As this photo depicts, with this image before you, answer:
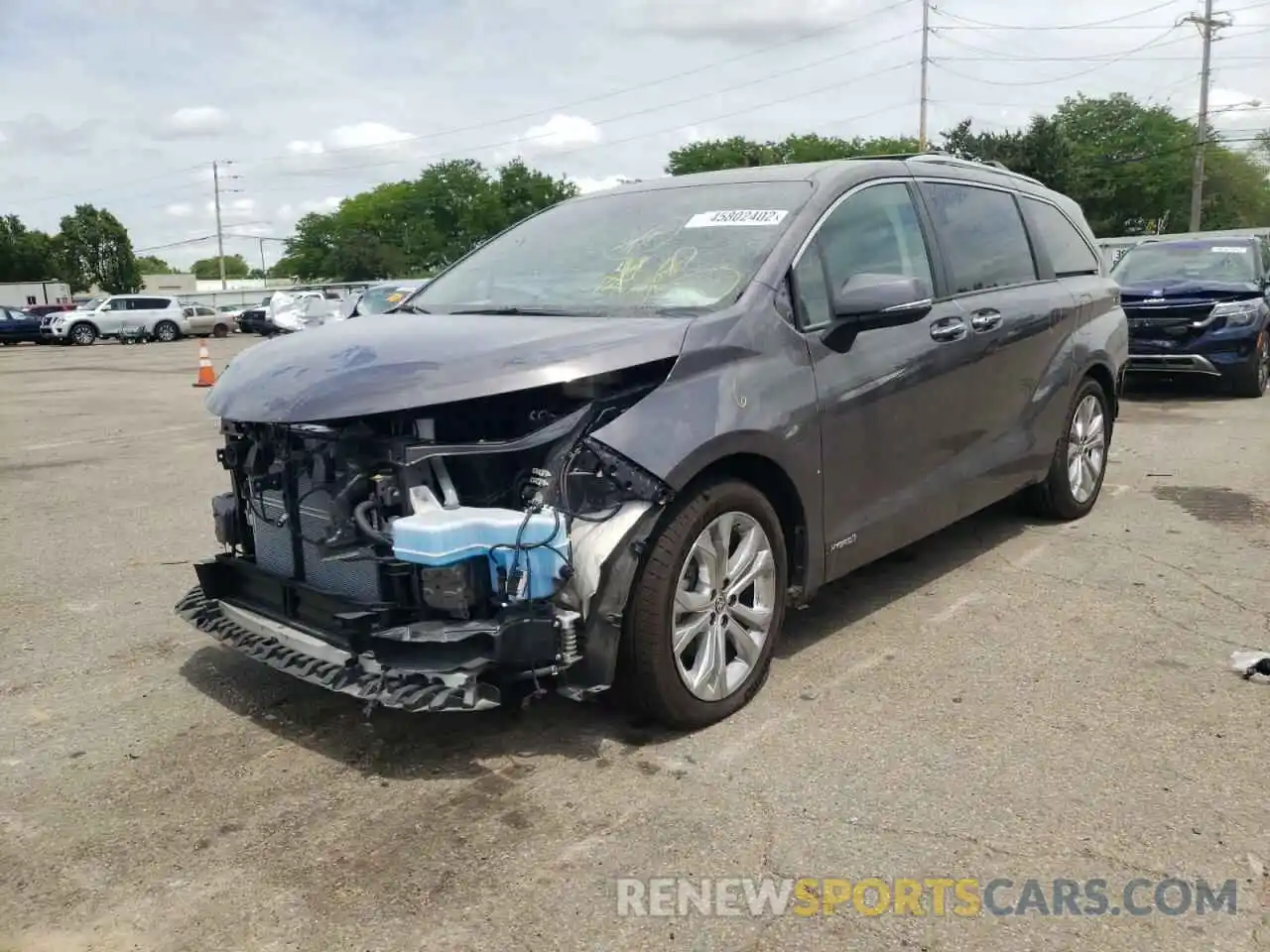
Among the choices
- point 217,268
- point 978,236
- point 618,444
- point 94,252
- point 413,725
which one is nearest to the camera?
point 618,444

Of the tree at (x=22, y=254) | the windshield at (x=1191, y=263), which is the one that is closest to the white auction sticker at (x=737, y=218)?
the windshield at (x=1191, y=263)

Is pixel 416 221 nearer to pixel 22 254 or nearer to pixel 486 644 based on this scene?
pixel 22 254

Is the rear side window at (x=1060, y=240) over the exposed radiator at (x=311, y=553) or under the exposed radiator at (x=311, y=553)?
over

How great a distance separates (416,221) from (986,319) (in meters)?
94.2

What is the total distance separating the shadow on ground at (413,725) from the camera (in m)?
3.45

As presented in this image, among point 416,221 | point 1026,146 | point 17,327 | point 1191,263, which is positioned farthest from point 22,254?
point 1191,263

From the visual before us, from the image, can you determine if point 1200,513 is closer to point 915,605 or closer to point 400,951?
point 915,605

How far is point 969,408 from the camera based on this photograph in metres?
4.78

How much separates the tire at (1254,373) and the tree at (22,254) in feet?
249

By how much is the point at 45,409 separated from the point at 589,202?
464 inches

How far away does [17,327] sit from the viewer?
121 ft

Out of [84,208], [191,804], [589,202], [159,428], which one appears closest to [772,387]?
[589,202]

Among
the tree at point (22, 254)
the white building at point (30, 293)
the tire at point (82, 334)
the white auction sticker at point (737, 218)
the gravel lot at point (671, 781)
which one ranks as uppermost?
the tree at point (22, 254)

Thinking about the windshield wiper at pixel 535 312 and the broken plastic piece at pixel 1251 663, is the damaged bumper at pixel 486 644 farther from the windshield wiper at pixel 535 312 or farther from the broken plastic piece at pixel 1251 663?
the broken plastic piece at pixel 1251 663
